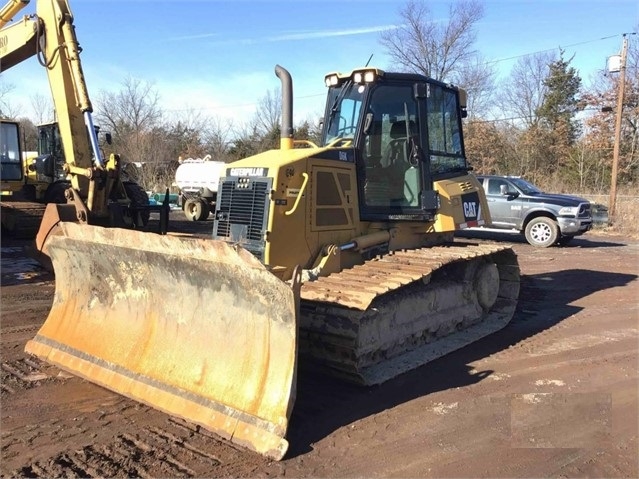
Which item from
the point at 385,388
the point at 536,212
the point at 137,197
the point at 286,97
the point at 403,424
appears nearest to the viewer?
the point at 403,424

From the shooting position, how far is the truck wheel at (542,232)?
49.9 ft

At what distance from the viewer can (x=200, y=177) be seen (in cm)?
2094

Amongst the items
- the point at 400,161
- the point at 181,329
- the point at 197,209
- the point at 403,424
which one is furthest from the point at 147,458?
the point at 197,209

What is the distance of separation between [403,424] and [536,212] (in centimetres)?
1274

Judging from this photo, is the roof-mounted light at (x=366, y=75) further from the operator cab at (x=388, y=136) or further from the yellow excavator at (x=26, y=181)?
the yellow excavator at (x=26, y=181)

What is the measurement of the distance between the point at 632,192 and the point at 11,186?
990 inches

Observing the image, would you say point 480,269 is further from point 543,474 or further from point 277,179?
point 543,474

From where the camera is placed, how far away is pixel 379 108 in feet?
20.2

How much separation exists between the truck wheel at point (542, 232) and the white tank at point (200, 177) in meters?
10.7

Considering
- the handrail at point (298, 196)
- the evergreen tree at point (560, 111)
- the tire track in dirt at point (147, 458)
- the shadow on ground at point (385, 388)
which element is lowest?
the tire track in dirt at point (147, 458)

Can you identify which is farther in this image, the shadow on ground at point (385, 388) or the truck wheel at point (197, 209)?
the truck wheel at point (197, 209)

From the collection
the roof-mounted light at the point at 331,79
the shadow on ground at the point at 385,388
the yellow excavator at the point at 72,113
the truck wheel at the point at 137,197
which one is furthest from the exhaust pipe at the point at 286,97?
the truck wheel at the point at 137,197

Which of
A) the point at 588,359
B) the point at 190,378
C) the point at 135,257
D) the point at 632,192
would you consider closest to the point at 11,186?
the point at 135,257

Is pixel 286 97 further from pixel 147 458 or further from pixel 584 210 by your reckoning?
pixel 584 210
